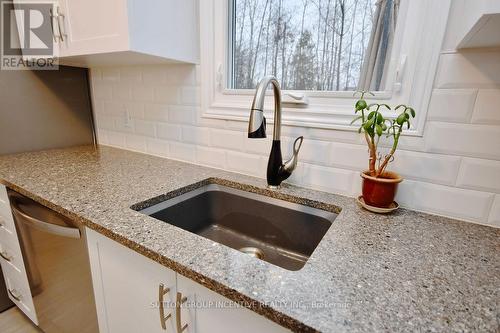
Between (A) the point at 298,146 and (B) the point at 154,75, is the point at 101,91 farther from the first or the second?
(A) the point at 298,146

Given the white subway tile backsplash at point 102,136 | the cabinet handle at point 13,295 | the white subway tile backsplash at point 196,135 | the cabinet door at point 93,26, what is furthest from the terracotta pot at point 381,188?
the cabinet handle at point 13,295

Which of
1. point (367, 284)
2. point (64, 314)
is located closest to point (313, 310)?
point (367, 284)

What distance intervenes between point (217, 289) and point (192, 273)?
6 centimetres

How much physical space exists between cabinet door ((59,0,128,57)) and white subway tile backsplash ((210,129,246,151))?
0.48 meters

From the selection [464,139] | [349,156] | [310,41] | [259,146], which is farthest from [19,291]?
[464,139]

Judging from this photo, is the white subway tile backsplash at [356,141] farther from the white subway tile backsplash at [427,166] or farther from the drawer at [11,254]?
the drawer at [11,254]

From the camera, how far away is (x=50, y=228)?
83 cm

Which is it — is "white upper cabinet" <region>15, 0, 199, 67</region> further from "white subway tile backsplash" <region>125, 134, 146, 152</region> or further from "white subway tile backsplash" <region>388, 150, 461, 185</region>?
"white subway tile backsplash" <region>388, 150, 461, 185</region>

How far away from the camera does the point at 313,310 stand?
398mm

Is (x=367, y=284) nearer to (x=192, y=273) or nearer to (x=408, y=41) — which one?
(x=192, y=273)

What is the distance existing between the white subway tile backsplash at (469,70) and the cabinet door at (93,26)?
100 centimetres

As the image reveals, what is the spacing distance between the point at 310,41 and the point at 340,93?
0.83 feet

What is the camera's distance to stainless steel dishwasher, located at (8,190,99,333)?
0.80 m

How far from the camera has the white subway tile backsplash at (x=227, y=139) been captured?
110 cm
